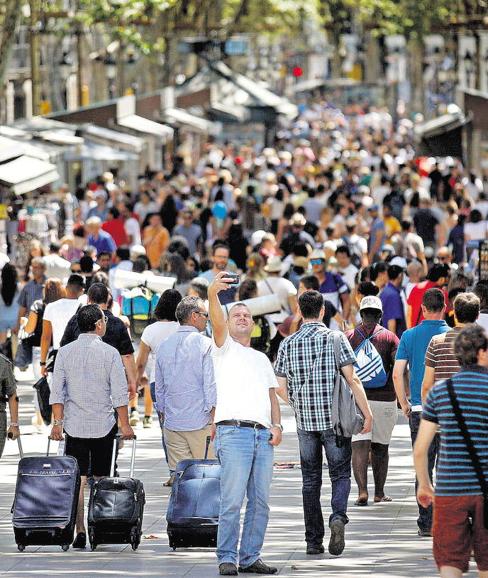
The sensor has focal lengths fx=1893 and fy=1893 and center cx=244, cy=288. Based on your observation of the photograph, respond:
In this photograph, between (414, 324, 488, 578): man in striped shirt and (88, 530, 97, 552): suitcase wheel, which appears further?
(88, 530, 97, 552): suitcase wheel

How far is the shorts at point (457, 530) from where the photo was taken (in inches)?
324

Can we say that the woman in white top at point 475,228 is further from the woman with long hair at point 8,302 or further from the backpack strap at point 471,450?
the backpack strap at point 471,450

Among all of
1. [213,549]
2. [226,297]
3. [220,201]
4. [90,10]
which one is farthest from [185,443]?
[90,10]

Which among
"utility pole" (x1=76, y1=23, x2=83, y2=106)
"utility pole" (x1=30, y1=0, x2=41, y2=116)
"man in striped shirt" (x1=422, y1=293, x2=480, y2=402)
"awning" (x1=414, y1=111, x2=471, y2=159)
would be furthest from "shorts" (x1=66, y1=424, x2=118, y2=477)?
"utility pole" (x1=76, y1=23, x2=83, y2=106)

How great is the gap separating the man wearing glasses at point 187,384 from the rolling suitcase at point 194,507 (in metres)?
0.94

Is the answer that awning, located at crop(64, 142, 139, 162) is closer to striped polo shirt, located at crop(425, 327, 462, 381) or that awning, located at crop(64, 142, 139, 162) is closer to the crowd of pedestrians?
the crowd of pedestrians

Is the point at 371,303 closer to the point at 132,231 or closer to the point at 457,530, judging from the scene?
the point at 457,530

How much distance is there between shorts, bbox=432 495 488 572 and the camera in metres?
8.23

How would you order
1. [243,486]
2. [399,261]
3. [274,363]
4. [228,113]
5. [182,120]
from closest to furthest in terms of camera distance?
[243,486] → [274,363] → [399,261] → [182,120] → [228,113]

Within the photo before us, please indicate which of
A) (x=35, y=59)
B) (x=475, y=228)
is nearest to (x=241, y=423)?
(x=475, y=228)

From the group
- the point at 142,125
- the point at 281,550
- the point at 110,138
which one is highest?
the point at 142,125

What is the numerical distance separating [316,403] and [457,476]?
2.71 m

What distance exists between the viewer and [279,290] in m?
19.1

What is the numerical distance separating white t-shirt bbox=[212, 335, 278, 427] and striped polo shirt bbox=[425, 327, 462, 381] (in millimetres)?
1108
